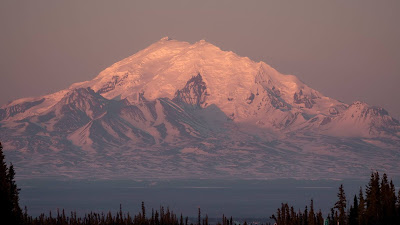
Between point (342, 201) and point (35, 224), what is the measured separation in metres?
70.6

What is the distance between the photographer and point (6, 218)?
310 ft

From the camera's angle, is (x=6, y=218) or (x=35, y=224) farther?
(x=35, y=224)

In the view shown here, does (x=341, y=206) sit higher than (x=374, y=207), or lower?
higher

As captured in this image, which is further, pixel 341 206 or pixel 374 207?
pixel 341 206

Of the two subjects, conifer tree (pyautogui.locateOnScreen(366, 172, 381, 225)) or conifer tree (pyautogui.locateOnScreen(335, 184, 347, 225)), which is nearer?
conifer tree (pyautogui.locateOnScreen(366, 172, 381, 225))

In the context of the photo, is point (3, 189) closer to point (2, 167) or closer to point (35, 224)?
point (2, 167)

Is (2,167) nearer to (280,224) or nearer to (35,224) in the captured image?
(280,224)

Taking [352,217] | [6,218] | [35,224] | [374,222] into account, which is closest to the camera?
[6,218]

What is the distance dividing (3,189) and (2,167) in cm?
393

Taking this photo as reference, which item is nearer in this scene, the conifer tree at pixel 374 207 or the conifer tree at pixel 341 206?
the conifer tree at pixel 374 207

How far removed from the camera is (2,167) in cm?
9869

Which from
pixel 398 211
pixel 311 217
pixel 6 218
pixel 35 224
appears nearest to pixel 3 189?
pixel 6 218

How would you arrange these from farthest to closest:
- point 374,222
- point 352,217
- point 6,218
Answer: point 352,217, point 374,222, point 6,218

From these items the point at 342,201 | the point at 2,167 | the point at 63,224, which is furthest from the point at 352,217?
the point at 2,167
